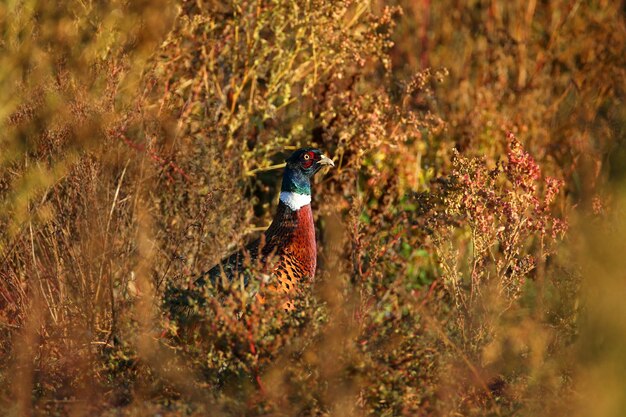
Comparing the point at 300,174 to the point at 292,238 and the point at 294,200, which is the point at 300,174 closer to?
the point at 294,200

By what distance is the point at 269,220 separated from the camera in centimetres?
619

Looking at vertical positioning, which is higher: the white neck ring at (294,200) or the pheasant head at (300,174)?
the pheasant head at (300,174)

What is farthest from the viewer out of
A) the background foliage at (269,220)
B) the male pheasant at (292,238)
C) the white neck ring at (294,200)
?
the white neck ring at (294,200)

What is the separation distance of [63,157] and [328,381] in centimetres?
168

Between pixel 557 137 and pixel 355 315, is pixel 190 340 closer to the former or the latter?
pixel 355 315

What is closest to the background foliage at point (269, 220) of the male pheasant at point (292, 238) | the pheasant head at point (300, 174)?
the male pheasant at point (292, 238)

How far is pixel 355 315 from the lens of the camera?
154 inches

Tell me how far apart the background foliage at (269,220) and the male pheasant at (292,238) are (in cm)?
13

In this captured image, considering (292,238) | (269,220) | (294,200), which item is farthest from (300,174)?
(269,220)

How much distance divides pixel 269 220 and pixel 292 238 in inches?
54.3

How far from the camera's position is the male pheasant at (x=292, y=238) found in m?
4.53

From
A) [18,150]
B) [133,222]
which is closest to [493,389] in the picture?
[133,222]

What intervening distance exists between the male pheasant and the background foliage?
13 centimetres

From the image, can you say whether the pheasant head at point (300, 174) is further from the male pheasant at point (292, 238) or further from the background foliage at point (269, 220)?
the background foliage at point (269, 220)
